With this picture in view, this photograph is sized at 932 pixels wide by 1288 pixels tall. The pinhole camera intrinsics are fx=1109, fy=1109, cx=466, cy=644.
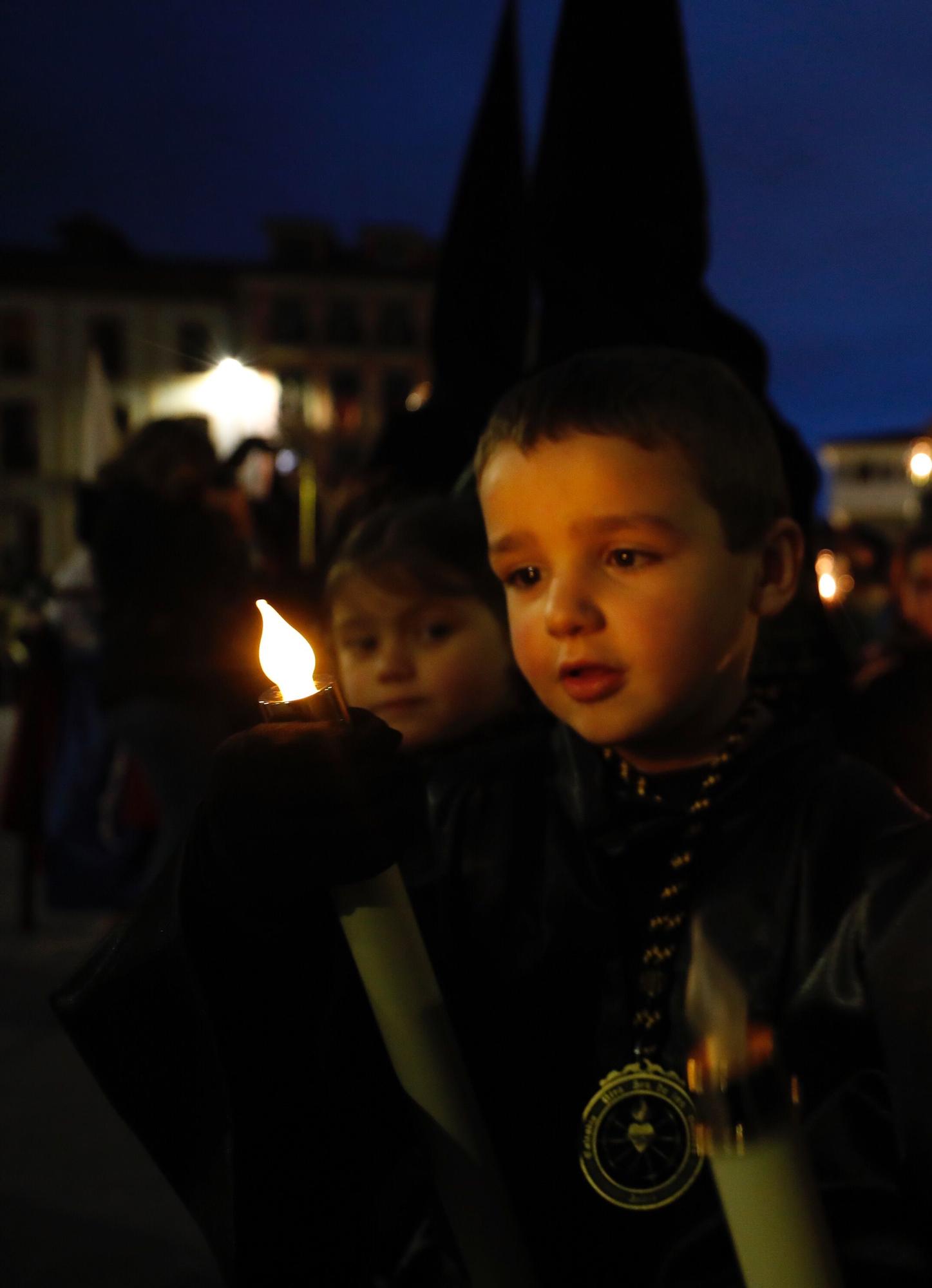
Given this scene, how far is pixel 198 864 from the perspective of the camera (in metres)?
0.90

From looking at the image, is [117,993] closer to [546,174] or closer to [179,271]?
[546,174]

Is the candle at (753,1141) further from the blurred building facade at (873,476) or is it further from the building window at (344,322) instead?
the blurred building facade at (873,476)

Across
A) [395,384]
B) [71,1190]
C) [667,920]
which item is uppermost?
[395,384]

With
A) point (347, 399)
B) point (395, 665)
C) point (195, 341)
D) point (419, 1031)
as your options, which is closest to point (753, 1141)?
point (419, 1031)

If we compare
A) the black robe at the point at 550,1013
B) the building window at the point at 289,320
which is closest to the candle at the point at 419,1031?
the black robe at the point at 550,1013

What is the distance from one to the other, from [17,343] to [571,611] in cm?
3297

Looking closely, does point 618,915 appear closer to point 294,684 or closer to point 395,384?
point 294,684

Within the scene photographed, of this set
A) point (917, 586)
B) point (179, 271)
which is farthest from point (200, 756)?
point (179, 271)

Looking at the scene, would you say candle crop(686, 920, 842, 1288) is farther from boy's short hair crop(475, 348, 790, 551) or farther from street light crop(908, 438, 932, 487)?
street light crop(908, 438, 932, 487)

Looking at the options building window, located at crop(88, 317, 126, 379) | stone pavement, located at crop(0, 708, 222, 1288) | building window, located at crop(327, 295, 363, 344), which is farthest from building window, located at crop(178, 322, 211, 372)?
stone pavement, located at crop(0, 708, 222, 1288)

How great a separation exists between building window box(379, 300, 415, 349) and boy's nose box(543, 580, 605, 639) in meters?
32.9

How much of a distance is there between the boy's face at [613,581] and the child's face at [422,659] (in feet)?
1.55

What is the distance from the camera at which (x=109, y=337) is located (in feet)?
99.2

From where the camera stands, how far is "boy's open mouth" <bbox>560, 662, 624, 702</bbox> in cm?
99
